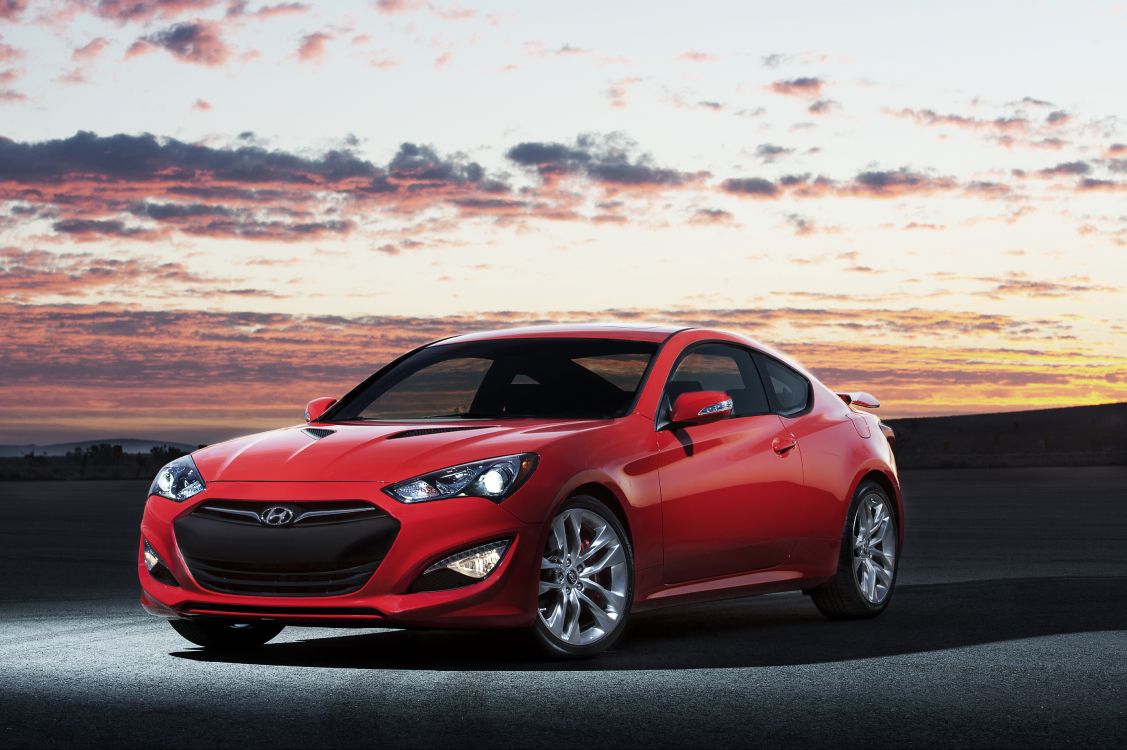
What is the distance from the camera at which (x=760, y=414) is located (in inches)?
377

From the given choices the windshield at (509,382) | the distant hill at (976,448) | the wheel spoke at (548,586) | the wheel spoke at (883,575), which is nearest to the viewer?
the wheel spoke at (548,586)

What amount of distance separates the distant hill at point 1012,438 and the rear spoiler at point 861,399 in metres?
36.7

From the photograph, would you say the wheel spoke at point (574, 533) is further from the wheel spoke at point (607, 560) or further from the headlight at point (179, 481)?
the headlight at point (179, 481)

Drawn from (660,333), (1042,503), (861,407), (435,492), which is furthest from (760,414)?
(1042,503)

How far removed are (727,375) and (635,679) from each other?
2.74 meters

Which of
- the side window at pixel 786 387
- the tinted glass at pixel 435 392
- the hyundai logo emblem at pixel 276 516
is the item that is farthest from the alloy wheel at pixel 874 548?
the hyundai logo emblem at pixel 276 516

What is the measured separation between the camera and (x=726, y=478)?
8977 millimetres

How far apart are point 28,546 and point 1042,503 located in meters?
14.5

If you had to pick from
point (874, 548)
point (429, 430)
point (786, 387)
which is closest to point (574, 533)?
point (429, 430)

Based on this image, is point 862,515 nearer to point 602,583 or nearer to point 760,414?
point 760,414

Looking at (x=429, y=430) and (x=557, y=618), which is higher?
(x=429, y=430)

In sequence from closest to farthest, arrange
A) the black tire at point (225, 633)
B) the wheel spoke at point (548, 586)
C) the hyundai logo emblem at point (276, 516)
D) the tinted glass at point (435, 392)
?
the hyundai logo emblem at point (276, 516), the wheel spoke at point (548, 586), the black tire at point (225, 633), the tinted glass at point (435, 392)

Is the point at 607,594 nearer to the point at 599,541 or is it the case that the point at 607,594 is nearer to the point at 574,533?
the point at 599,541

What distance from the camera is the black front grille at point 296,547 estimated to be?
7.54m
